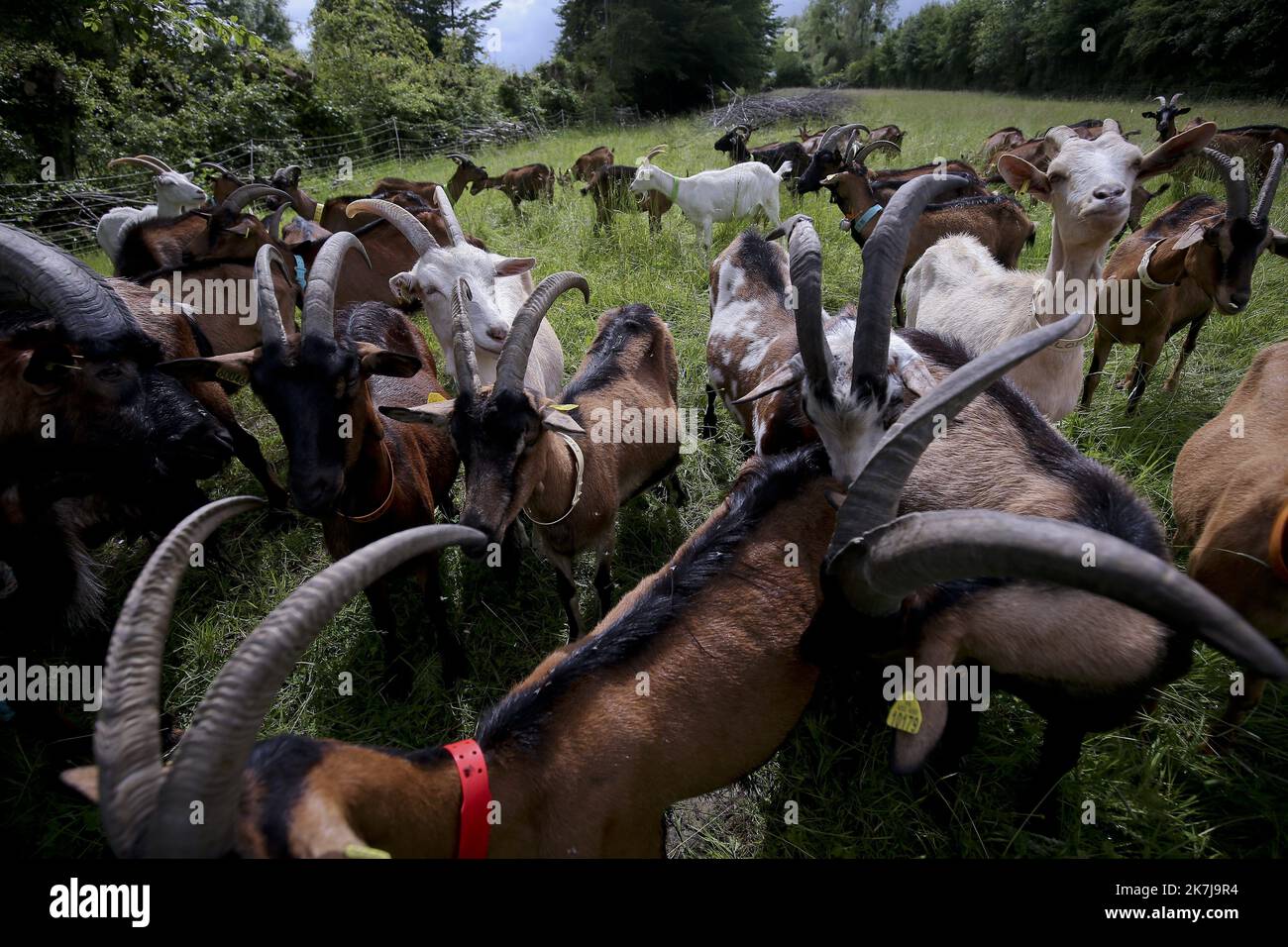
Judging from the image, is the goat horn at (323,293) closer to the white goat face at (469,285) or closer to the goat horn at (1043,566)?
the white goat face at (469,285)

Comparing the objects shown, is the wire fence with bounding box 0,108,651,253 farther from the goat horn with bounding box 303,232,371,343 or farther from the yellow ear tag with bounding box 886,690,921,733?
the yellow ear tag with bounding box 886,690,921,733

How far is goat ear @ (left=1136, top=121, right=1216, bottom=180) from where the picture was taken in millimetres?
3120

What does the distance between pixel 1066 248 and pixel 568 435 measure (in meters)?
3.36

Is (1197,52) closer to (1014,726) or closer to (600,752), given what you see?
(1014,726)

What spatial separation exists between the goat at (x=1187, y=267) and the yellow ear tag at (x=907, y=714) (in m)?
4.65

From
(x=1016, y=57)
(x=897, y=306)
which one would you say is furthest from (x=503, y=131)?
(x=1016, y=57)

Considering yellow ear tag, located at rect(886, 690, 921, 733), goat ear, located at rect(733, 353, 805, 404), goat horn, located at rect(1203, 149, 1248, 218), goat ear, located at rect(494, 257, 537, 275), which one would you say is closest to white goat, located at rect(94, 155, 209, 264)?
goat ear, located at rect(494, 257, 537, 275)

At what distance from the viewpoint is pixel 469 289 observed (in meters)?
4.47

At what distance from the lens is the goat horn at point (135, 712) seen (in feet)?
4.16

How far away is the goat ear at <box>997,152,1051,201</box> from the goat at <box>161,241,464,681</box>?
4072 mm

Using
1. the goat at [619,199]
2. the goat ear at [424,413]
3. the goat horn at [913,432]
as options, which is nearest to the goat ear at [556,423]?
the goat ear at [424,413]

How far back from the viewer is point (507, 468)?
2799mm

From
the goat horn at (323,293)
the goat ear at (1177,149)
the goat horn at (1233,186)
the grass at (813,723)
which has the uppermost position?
the goat horn at (1233,186)
